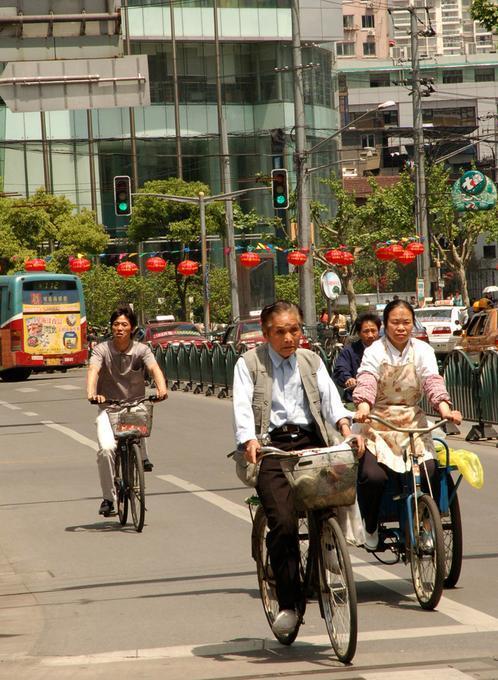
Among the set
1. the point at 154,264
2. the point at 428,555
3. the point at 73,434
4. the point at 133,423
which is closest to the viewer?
the point at 428,555

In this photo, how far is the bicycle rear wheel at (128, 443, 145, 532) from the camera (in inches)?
442

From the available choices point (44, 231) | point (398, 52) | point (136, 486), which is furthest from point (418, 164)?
point (398, 52)

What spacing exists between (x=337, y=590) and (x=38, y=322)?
40.8m

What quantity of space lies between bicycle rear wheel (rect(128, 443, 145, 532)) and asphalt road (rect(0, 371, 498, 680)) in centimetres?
14

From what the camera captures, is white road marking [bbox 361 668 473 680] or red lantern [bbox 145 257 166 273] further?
red lantern [bbox 145 257 166 273]

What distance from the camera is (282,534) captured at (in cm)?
672

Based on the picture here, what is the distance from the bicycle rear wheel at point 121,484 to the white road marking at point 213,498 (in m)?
0.93

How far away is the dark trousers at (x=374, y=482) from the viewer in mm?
7926

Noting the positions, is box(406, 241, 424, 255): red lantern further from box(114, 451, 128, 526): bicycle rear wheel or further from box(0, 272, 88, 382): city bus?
box(114, 451, 128, 526): bicycle rear wheel

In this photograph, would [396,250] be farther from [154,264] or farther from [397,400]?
[397,400]

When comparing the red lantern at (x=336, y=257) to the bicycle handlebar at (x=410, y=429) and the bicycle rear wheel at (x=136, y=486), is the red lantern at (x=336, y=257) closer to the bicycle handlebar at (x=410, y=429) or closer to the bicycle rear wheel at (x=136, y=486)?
the bicycle rear wheel at (x=136, y=486)

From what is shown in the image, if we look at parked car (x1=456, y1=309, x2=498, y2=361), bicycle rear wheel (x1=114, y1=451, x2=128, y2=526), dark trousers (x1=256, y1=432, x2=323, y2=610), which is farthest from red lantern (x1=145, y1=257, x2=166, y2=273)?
dark trousers (x1=256, y1=432, x2=323, y2=610)

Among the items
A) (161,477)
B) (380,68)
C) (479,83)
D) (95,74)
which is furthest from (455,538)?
(380,68)

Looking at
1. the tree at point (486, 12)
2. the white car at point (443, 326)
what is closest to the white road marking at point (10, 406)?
the tree at point (486, 12)
